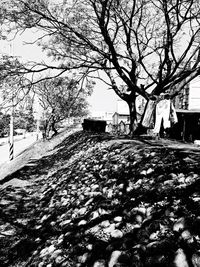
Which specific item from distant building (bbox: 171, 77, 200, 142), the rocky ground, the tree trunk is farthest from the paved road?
the rocky ground

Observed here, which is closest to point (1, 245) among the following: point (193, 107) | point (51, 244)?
point (51, 244)

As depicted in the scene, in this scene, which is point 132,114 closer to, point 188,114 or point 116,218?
point 188,114

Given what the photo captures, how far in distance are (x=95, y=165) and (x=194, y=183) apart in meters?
4.27

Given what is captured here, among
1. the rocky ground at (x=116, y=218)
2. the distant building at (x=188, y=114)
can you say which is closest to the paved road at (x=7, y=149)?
the distant building at (x=188, y=114)

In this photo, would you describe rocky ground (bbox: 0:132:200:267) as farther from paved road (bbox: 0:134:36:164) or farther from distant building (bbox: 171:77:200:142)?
paved road (bbox: 0:134:36:164)

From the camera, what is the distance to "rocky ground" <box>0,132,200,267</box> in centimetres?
282

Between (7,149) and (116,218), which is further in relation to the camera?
(7,149)

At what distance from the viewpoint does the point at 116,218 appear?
12.7 ft

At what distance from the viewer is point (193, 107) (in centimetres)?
2798

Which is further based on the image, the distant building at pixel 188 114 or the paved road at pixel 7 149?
the paved road at pixel 7 149

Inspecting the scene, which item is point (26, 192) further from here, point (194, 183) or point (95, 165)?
point (194, 183)

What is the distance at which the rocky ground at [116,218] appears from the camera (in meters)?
2.82

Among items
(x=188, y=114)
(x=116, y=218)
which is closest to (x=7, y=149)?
(x=188, y=114)

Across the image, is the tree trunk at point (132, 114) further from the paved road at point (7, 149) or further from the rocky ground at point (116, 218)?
the paved road at point (7, 149)
